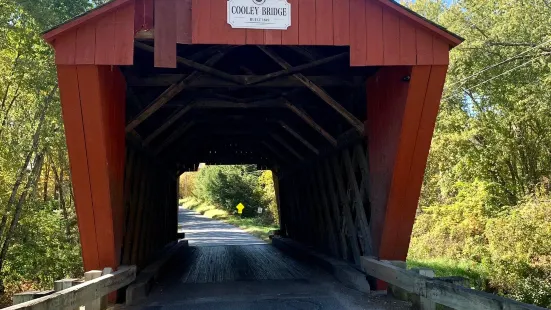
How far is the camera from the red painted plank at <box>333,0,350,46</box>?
492cm

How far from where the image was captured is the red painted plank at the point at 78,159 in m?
4.72

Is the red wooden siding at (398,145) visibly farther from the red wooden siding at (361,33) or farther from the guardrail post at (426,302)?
the guardrail post at (426,302)

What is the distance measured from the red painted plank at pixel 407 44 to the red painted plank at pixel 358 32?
14.8 inches

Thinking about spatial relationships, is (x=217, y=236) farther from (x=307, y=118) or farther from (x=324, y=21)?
(x=324, y=21)

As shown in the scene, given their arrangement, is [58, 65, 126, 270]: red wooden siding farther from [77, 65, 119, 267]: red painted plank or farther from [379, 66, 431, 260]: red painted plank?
[379, 66, 431, 260]: red painted plank

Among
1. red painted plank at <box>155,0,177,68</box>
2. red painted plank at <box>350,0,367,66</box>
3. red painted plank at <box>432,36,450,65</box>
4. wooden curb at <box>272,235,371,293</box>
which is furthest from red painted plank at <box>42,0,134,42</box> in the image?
wooden curb at <box>272,235,371,293</box>

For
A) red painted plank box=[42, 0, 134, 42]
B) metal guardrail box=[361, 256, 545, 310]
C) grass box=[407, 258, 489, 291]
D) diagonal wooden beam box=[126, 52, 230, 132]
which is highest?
red painted plank box=[42, 0, 134, 42]

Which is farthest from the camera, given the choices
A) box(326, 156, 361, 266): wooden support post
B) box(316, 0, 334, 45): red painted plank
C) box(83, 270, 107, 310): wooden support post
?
box(326, 156, 361, 266): wooden support post

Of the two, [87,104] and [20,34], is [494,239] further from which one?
[20,34]


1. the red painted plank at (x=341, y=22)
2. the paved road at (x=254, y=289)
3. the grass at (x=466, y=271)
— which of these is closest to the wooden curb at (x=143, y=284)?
the paved road at (x=254, y=289)

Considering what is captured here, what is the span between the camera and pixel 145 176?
25.9 ft

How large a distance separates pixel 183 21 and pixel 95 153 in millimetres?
1586

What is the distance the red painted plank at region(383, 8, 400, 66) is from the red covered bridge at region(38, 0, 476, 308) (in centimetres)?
1

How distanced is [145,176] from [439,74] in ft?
15.9
